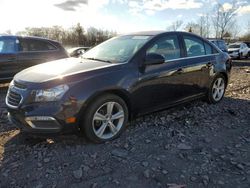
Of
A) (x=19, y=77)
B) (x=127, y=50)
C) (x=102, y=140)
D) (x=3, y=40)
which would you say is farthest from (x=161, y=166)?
(x=3, y=40)

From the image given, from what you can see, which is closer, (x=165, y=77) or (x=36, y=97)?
(x=36, y=97)

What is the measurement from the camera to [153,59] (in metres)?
4.57

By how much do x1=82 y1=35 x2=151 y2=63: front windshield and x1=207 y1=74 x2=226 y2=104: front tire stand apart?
2193 mm

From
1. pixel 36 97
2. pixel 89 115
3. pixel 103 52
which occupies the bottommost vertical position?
pixel 89 115

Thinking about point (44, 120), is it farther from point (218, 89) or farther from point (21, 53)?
point (21, 53)

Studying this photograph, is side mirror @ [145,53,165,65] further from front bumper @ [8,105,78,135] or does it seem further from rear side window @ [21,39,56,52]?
rear side window @ [21,39,56,52]

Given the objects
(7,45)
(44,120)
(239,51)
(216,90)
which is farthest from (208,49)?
(239,51)

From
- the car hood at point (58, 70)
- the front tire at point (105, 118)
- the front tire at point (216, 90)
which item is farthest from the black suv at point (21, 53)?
the front tire at point (216, 90)

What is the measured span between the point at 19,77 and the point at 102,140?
5.13 feet

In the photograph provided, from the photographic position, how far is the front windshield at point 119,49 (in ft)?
15.3

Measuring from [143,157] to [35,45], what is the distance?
636 centimetres

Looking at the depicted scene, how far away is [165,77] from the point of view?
4965mm

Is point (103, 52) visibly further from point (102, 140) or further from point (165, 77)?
point (102, 140)

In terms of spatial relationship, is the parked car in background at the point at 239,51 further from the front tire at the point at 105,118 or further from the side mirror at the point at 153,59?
the front tire at the point at 105,118
